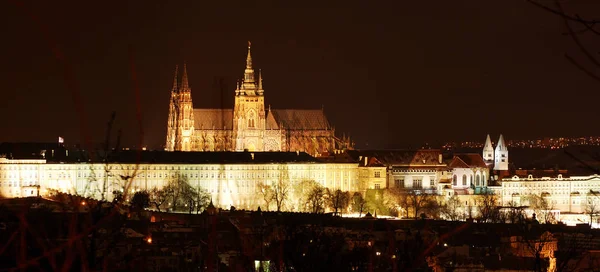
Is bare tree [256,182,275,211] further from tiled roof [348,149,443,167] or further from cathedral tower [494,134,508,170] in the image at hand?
cathedral tower [494,134,508,170]

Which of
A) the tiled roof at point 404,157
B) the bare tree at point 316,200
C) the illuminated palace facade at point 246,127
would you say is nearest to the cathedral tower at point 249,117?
the illuminated palace facade at point 246,127

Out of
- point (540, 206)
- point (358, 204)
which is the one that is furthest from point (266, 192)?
point (540, 206)

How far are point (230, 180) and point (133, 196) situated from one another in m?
14.0

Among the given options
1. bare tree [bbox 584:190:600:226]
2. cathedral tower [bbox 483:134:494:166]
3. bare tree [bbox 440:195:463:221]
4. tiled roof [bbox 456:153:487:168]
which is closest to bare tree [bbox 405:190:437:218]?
bare tree [bbox 440:195:463:221]

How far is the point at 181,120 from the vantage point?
128750 mm

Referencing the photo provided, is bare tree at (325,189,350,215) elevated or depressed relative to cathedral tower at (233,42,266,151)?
depressed

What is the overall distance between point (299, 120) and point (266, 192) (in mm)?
24765

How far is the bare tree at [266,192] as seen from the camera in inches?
4208

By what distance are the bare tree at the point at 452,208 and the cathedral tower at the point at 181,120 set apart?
2505 cm

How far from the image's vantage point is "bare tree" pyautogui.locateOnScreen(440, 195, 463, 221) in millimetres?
98875

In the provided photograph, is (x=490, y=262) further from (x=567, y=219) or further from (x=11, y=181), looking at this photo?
(x=11, y=181)

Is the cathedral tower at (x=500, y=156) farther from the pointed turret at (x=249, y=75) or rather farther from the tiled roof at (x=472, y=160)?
the pointed turret at (x=249, y=75)

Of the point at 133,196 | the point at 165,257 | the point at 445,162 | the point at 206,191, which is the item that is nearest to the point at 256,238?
the point at 165,257

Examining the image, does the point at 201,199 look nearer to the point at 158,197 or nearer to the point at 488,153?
the point at 158,197
